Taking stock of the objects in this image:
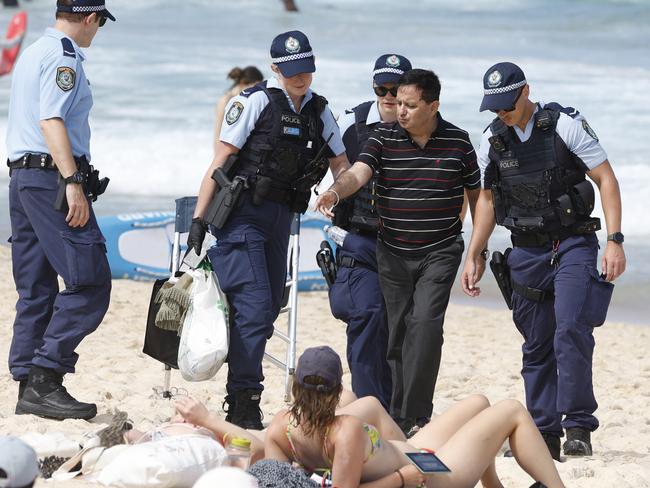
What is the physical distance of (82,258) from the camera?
5520 millimetres

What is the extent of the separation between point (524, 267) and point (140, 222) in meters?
4.80

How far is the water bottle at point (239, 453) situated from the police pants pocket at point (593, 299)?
167 centimetres

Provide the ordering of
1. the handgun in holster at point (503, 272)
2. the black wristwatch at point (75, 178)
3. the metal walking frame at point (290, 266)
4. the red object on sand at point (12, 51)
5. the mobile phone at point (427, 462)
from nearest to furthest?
1. the mobile phone at point (427, 462)
2. the black wristwatch at point (75, 178)
3. the handgun in holster at point (503, 272)
4. the metal walking frame at point (290, 266)
5. the red object on sand at point (12, 51)

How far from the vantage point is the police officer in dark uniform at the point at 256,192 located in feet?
18.6

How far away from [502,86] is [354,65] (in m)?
21.6

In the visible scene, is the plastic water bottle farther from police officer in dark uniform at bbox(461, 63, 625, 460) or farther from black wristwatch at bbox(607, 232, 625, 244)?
black wristwatch at bbox(607, 232, 625, 244)

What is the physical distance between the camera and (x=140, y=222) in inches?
392

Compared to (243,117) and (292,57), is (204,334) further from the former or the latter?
(292,57)

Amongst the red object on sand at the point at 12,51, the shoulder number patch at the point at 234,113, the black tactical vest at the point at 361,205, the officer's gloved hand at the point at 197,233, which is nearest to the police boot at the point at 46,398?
the officer's gloved hand at the point at 197,233

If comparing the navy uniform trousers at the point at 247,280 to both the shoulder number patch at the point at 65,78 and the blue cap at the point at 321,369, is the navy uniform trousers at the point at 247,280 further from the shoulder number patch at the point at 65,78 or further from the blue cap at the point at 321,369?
the blue cap at the point at 321,369

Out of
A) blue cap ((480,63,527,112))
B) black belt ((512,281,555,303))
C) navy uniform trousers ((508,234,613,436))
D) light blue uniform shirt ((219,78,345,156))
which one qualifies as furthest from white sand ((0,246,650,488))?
blue cap ((480,63,527,112))

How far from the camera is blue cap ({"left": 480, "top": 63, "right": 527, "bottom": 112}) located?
5.50 meters

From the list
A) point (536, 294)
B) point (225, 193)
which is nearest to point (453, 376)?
point (536, 294)

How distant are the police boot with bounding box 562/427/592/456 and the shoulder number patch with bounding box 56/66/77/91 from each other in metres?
2.55
